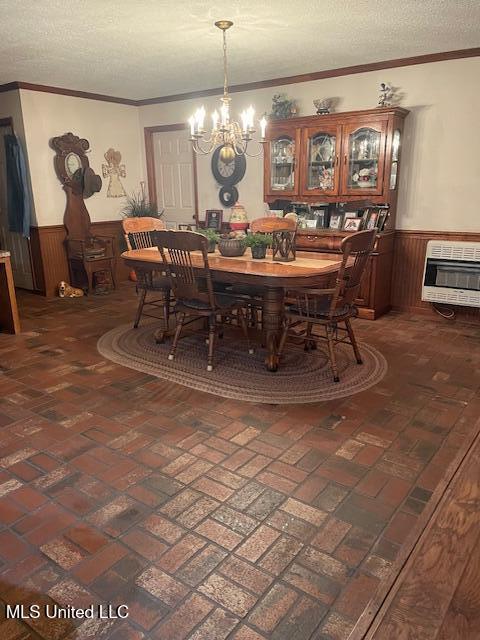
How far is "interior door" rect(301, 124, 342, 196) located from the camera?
4.62m

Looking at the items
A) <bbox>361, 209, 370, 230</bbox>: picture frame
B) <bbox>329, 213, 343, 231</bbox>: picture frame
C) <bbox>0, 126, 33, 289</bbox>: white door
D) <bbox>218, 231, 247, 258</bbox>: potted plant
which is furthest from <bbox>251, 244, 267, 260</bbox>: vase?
Result: <bbox>0, 126, 33, 289</bbox>: white door

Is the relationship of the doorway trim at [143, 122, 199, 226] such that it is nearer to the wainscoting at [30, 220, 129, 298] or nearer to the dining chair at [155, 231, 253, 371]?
the wainscoting at [30, 220, 129, 298]

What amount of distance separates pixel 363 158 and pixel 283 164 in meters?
0.89

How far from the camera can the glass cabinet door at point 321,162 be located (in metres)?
4.64

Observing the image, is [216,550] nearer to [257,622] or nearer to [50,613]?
[257,622]

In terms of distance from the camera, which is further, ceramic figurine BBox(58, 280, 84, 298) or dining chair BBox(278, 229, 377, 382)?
ceramic figurine BBox(58, 280, 84, 298)

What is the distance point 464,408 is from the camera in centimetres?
278

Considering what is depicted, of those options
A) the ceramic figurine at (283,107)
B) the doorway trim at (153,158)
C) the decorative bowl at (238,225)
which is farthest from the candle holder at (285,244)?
the doorway trim at (153,158)

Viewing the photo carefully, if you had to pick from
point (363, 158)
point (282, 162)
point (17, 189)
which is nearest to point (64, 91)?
point (17, 189)

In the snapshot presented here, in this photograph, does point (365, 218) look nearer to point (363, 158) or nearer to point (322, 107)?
point (363, 158)

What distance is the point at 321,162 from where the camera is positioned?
477cm

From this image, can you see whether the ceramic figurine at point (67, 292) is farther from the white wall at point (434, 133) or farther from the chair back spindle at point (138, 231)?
the white wall at point (434, 133)

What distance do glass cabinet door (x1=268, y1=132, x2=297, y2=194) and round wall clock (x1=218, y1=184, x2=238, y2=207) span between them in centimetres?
82

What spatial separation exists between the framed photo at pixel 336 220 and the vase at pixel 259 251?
5.48 ft
